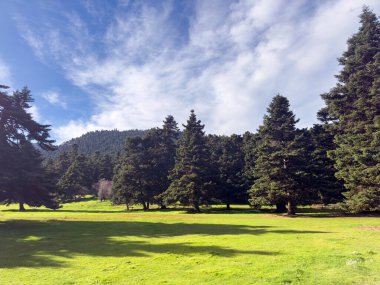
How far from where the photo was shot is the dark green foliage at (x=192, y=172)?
5356 cm

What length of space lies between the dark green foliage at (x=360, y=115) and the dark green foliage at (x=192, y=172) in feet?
71.1

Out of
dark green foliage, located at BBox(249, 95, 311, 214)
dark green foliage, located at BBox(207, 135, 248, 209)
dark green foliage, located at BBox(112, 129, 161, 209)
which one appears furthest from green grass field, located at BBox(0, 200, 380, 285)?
dark green foliage, located at BBox(112, 129, 161, 209)

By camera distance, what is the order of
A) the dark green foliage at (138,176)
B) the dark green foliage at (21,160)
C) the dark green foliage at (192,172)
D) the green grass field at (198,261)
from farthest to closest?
the dark green foliage at (138,176)
the dark green foliage at (192,172)
the dark green foliage at (21,160)
the green grass field at (198,261)

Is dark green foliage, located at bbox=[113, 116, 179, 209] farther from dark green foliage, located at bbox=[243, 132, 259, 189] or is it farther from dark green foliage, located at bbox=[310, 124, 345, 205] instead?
dark green foliage, located at bbox=[310, 124, 345, 205]

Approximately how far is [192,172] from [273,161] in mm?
15886

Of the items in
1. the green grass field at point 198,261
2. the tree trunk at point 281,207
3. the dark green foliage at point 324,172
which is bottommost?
the green grass field at point 198,261

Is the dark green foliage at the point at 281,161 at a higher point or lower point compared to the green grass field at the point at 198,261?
higher

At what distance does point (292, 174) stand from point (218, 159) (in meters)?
29.0

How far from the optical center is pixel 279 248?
16.6 m

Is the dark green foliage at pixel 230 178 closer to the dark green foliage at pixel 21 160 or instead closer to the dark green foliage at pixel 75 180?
the dark green foliage at pixel 21 160

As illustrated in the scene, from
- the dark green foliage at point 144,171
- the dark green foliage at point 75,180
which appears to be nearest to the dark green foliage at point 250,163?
the dark green foliage at point 144,171

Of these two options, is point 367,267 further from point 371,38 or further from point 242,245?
point 371,38

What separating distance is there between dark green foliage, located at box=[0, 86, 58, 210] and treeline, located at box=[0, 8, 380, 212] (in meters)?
0.10

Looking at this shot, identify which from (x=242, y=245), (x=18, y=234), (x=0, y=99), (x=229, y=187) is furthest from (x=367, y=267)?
(x=229, y=187)
